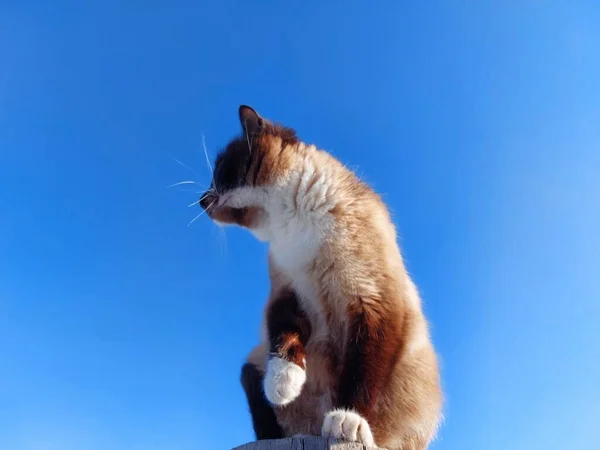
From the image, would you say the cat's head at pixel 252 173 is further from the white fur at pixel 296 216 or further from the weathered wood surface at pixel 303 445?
the weathered wood surface at pixel 303 445

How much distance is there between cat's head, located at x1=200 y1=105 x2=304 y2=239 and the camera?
4160 mm

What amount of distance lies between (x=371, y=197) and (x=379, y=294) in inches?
35.8

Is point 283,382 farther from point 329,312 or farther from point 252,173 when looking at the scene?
point 252,173

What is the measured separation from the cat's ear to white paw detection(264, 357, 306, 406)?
6.69ft

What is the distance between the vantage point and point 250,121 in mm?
4637

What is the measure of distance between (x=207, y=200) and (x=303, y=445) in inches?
100

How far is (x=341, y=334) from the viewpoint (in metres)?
3.63

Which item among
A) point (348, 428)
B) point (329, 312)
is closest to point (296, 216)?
point (329, 312)

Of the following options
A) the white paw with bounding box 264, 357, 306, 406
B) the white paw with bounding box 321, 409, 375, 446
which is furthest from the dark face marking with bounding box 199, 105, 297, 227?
the white paw with bounding box 321, 409, 375, 446

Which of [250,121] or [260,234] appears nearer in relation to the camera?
[260,234]

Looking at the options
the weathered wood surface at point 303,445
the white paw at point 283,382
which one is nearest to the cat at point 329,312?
the white paw at point 283,382

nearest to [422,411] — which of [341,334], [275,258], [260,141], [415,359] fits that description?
[415,359]

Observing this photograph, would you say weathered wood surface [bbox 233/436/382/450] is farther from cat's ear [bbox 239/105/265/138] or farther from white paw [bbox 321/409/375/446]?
cat's ear [bbox 239/105/265/138]

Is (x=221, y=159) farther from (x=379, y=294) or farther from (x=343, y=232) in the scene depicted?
(x=379, y=294)
